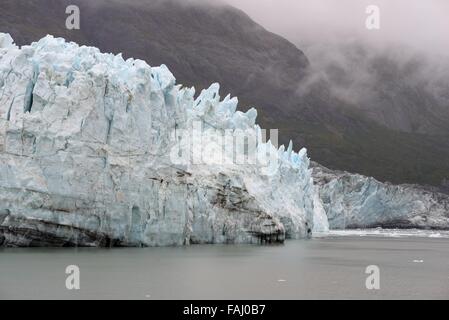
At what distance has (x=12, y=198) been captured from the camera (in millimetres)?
24781

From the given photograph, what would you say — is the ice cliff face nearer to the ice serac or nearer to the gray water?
→ the ice serac

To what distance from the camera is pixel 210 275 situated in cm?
2039

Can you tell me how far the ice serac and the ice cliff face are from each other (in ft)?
124

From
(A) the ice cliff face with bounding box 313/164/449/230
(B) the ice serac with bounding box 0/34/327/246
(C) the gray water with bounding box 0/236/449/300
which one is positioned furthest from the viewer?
(A) the ice cliff face with bounding box 313/164/449/230

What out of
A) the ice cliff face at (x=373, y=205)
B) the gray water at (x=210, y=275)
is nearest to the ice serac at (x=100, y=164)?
the gray water at (x=210, y=275)

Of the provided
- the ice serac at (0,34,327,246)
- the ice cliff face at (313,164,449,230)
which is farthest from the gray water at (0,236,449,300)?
the ice cliff face at (313,164,449,230)

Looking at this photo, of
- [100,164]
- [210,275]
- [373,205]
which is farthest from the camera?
[373,205]

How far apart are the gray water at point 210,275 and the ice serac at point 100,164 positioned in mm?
1196

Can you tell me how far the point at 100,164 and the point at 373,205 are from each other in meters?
48.5

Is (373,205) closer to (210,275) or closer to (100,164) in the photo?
(100,164)

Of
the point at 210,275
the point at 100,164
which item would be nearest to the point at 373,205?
the point at 100,164

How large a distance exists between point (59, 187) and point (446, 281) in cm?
1361

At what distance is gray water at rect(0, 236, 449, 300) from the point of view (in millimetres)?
16922
